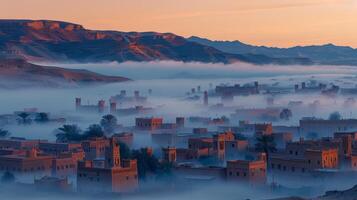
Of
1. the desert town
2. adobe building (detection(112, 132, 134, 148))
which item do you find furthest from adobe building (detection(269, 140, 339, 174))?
adobe building (detection(112, 132, 134, 148))

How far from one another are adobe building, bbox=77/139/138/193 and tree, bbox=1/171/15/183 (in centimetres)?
304

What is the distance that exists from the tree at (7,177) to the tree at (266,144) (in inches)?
394

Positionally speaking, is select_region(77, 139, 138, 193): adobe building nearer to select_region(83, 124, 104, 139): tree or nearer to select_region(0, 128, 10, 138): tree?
select_region(83, 124, 104, 139): tree

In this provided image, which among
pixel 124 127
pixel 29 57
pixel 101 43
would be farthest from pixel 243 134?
pixel 101 43

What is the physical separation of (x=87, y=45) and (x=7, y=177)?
380 feet

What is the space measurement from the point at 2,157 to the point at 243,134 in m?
14.6

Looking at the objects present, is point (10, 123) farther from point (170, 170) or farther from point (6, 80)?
point (6, 80)

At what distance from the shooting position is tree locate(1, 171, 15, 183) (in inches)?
1378

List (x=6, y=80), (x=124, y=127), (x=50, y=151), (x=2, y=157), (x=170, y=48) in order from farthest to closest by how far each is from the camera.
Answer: (x=170, y=48), (x=6, y=80), (x=124, y=127), (x=50, y=151), (x=2, y=157)

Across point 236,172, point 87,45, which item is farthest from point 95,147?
point 87,45

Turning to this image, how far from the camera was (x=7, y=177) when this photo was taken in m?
35.6

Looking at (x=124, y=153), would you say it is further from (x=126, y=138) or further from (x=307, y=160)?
(x=126, y=138)

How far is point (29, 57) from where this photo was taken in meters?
138

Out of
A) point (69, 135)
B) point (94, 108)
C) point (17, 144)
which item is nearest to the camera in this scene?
point (17, 144)
